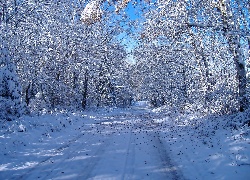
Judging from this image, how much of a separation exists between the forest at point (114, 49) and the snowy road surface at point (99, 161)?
3043 millimetres

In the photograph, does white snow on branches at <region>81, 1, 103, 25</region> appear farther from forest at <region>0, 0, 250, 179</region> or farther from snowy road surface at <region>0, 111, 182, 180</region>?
snowy road surface at <region>0, 111, 182, 180</region>

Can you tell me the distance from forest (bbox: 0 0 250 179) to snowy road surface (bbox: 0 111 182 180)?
3043mm

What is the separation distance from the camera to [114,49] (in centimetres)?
3981

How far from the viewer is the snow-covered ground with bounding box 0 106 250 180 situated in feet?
27.8

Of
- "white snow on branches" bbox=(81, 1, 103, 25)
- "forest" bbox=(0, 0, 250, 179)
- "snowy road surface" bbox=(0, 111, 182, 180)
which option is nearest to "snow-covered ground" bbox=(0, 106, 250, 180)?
"snowy road surface" bbox=(0, 111, 182, 180)

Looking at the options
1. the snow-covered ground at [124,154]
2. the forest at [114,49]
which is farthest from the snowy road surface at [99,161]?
the forest at [114,49]

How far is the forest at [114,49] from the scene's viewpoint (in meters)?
14.7

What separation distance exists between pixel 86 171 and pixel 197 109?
54.5ft

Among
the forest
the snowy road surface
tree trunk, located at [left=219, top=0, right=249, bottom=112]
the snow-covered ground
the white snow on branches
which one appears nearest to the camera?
the snowy road surface

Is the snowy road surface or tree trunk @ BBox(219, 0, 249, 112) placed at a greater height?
tree trunk @ BBox(219, 0, 249, 112)

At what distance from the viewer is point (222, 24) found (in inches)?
559

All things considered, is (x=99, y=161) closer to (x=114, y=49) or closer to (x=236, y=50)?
(x=236, y=50)

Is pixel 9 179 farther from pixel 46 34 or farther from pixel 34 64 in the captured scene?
pixel 46 34

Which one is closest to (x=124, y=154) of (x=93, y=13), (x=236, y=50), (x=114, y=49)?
(x=93, y=13)
